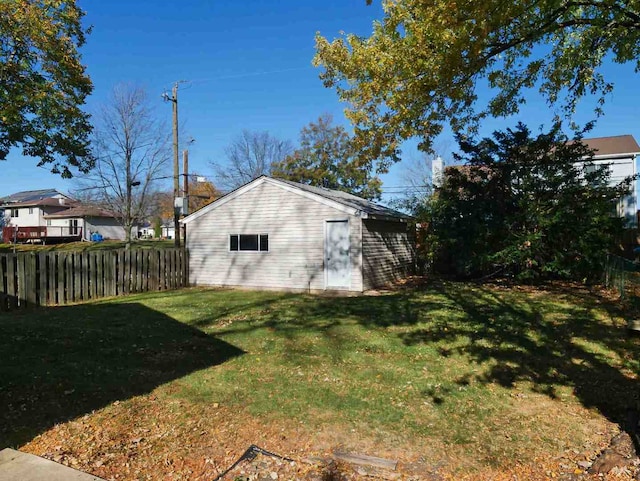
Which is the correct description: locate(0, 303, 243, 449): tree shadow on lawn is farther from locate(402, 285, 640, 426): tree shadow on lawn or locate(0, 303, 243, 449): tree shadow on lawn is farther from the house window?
the house window

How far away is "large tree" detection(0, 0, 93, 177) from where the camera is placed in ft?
48.2

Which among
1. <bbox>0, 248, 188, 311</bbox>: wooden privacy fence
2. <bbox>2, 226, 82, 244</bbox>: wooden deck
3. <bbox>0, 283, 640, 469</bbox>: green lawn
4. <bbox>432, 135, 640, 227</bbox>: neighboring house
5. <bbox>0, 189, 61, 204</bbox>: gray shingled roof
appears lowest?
<bbox>0, 283, 640, 469</bbox>: green lawn

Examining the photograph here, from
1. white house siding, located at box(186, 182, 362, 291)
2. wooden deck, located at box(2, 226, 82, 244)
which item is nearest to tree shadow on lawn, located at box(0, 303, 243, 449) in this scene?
white house siding, located at box(186, 182, 362, 291)

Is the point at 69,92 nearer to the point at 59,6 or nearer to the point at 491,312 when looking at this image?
the point at 59,6

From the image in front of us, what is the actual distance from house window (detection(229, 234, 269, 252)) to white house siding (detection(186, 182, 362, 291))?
0.49 feet

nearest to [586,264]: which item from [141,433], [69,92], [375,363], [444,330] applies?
[444,330]

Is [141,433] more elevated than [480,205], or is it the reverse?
[480,205]

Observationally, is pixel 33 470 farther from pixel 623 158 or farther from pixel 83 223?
pixel 83 223

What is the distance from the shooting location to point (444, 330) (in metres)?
7.58

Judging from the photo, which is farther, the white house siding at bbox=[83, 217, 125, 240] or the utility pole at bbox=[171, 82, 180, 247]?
the white house siding at bbox=[83, 217, 125, 240]

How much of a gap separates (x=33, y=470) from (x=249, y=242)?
1174 centimetres

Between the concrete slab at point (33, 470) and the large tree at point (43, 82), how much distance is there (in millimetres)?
14796

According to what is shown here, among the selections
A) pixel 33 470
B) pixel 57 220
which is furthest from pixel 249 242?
pixel 57 220

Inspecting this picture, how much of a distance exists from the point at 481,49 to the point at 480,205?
24.3ft
